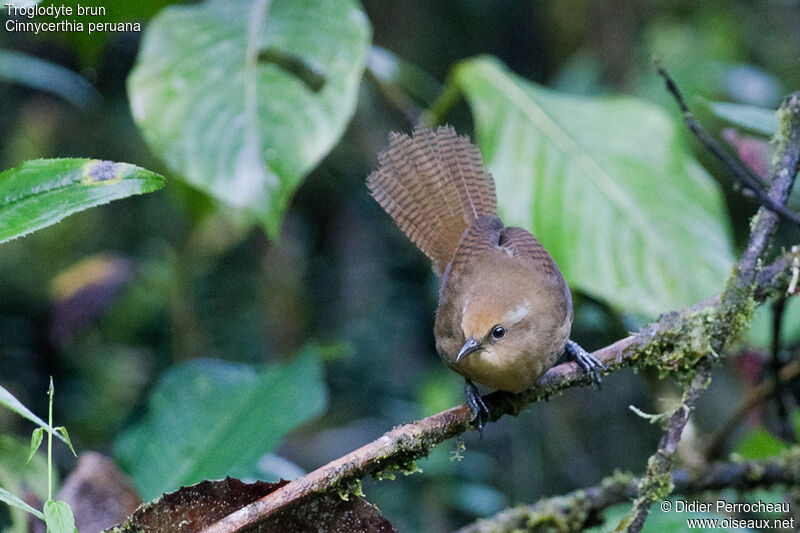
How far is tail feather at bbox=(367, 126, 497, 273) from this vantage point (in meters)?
2.02

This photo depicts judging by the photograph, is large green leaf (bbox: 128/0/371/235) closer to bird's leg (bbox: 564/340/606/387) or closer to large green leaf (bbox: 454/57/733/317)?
large green leaf (bbox: 454/57/733/317)

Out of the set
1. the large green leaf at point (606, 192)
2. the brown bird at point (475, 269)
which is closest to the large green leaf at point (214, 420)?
the brown bird at point (475, 269)

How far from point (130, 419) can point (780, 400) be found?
190 cm

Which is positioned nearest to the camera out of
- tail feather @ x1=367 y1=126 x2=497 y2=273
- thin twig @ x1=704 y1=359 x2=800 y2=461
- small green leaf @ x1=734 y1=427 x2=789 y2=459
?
tail feather @ x1=367 y1=126 x2=497 y2=273

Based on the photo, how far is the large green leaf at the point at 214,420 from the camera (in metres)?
1.91

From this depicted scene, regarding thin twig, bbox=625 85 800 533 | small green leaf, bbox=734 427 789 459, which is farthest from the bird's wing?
small green leaf, bbox=734 427 789 459

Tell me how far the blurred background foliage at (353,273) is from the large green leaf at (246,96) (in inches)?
25.1

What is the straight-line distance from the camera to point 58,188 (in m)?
1.21

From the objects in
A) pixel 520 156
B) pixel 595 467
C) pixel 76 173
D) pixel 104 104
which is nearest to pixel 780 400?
pixel 520 156

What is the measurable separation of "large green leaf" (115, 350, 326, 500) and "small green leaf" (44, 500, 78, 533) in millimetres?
788

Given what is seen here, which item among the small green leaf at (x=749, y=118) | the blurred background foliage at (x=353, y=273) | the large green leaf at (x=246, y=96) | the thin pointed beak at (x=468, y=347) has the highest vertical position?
the small green leaf at (x=749, y=118)

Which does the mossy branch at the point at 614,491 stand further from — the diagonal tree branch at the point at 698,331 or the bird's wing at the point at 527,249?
the bird's wing at the point at 527,249

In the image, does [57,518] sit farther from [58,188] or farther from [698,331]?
[698,331]

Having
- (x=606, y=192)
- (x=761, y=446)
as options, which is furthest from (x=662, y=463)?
(x=761, y=446)
